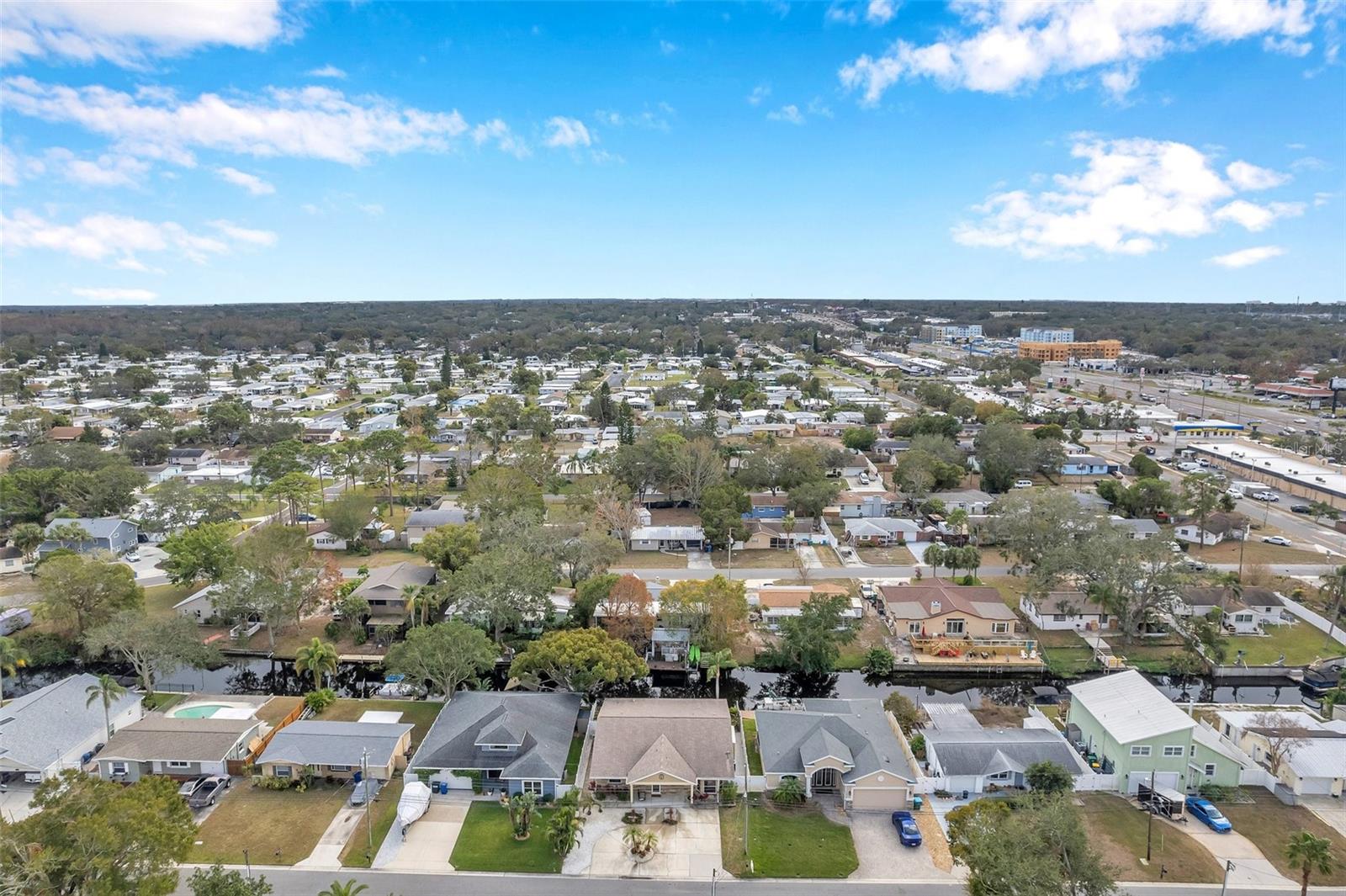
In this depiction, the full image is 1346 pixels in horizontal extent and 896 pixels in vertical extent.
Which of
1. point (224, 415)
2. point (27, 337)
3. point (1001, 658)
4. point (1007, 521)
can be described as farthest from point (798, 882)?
point (27, 337)

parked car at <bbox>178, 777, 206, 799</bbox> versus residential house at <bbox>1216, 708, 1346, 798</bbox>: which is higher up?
residential house at <bbox>1216, 708, 1346, 798</bbox>

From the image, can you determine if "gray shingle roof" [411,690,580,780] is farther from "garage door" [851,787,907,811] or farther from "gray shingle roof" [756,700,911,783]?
"garage door" [851,787,907,811]

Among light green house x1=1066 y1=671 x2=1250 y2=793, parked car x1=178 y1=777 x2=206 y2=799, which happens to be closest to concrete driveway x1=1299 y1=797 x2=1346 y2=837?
light green house x1=1066 y1=671 x2=1250 y2=793

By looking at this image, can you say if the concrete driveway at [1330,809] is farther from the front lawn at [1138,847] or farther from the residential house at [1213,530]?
the residential house at [1213,530]

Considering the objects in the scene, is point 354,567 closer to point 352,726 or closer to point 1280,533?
point 352,726

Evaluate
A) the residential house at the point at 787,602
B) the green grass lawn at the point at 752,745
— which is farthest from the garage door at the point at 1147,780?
the residential house at the point at 787,602
